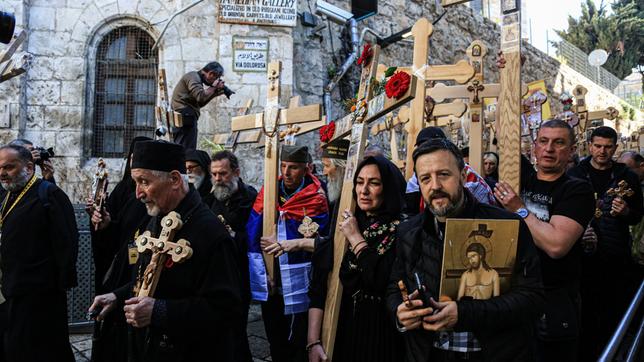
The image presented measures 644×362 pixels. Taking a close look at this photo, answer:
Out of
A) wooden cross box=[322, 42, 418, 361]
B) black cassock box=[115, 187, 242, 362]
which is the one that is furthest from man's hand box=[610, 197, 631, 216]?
black cassock box=[115, 187, 242, 362]

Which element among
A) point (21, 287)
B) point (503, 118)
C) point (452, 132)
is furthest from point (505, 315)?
point (452, 132)

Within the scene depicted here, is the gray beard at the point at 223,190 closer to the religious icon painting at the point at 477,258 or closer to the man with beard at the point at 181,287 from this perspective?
the man with beard at the point at 181,287

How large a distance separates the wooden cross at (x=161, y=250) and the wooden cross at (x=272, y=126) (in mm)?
1458

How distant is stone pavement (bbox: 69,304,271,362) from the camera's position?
4.68 metres

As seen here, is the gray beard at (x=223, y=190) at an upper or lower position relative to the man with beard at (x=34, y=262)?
upper

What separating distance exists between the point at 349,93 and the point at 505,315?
1080 cm

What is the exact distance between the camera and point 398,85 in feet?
9.17

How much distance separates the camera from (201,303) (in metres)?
2.35

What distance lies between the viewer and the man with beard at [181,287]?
2.30 m

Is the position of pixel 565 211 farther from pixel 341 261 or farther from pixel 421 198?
pixel 341 261

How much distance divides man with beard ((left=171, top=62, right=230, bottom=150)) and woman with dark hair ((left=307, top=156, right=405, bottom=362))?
3.69m

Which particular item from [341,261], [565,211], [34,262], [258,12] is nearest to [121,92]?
[258,12]

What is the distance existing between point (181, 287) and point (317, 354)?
2.89 ft

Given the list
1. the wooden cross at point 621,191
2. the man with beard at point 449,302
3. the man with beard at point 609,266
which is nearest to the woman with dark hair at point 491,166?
the man with beard at point 609,266
